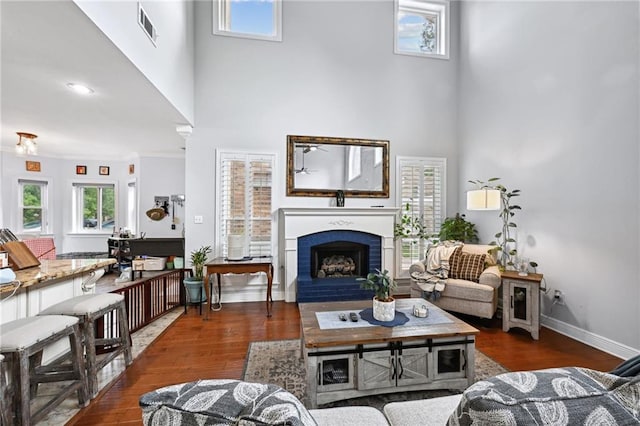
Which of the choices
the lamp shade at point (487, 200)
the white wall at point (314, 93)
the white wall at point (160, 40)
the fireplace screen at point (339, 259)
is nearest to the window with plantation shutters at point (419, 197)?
the white wall at point (314, 93)

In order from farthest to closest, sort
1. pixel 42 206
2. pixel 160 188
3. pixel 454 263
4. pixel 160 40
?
1. pixel 160 188
2. pixel 42 206
3. pixel 454 263
4. pixel 160 40

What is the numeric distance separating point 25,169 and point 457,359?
8.57 metres

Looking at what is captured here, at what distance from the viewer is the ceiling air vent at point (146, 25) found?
98.8 inches

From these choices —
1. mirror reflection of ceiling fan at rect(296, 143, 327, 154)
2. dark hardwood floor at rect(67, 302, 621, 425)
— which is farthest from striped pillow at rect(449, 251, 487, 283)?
mirror reflection of ceiling fan at rect(296, 143, 327, 154)

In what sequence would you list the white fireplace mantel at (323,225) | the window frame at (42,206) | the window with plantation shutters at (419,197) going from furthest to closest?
the window frame at (42,206) → the window with plantation shutters at (419,197) → the white fireplace mantel at (323,225)

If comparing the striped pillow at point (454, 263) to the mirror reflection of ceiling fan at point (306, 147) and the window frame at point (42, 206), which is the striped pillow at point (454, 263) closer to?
the mirror reflection of ceiling fan at point (306, 147)

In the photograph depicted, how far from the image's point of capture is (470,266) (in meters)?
3.59

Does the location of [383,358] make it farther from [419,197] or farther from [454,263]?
[419,197]

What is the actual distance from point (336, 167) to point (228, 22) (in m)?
2.83

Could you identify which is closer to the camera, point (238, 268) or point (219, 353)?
point (219, 353)

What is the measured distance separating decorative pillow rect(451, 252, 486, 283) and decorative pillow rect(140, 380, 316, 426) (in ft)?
11.3

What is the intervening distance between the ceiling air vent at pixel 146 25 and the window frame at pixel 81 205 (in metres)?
5.16

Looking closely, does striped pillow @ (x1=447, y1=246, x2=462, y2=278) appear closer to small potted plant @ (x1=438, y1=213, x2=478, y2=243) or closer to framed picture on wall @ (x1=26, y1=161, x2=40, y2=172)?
small potted plant @ (x1=438, y1=213, x2=478, y2=243)

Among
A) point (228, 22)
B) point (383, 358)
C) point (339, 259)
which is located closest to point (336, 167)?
point (339, 259)
